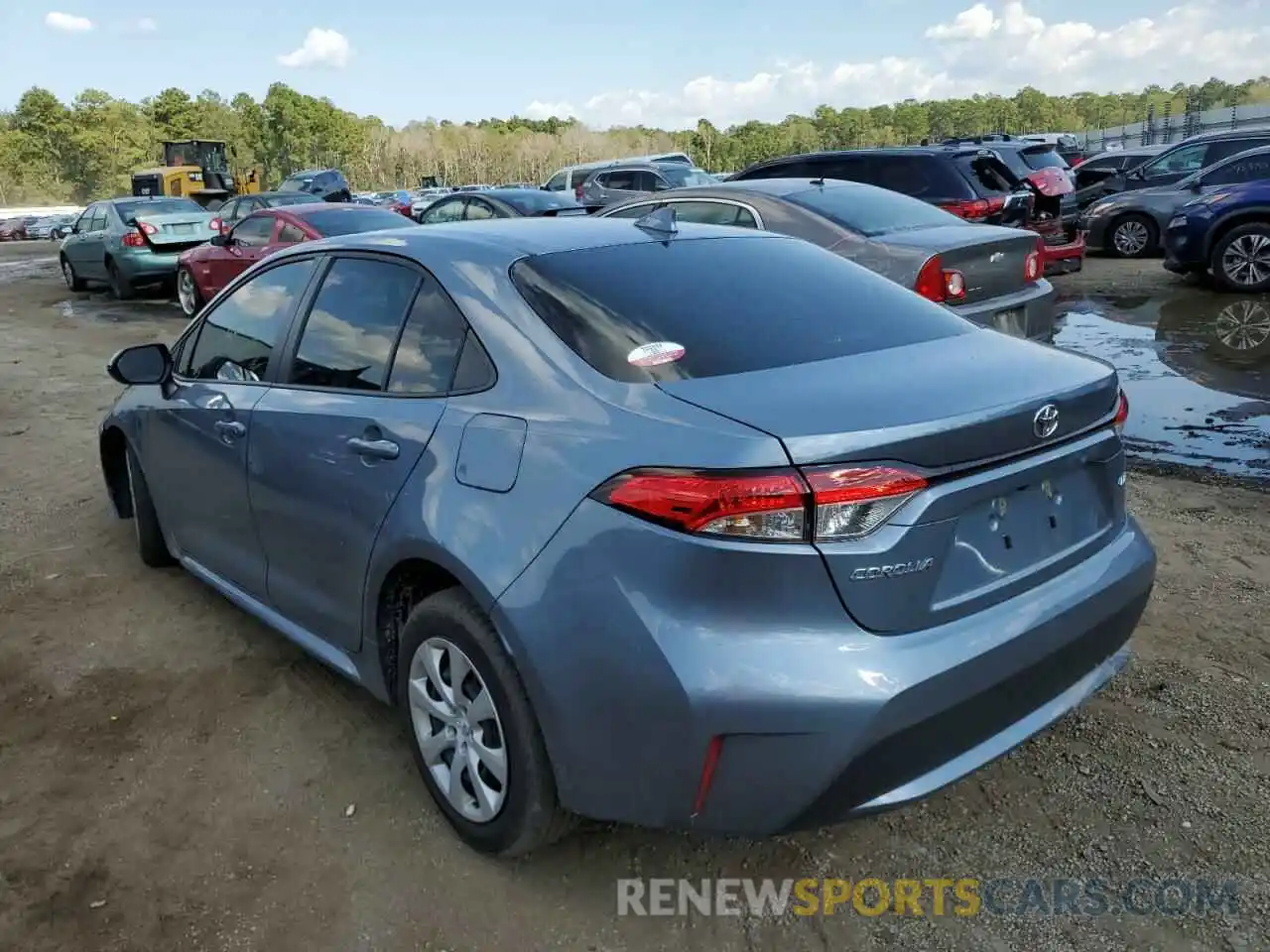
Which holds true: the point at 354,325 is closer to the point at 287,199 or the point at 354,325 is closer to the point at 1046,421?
the point at 1046,421

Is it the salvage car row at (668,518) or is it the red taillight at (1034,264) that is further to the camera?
the red taillight at (1034,264)

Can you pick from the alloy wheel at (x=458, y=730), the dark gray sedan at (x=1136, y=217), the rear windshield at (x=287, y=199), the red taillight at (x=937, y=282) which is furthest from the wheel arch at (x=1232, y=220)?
the rear windshield at (x=287, y=199)

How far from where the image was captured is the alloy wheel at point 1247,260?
11.1m

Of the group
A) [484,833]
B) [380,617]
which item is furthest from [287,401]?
[484,833]

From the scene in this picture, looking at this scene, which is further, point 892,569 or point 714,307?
point 714,307

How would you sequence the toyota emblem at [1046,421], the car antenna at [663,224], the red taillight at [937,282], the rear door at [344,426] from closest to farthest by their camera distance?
1. the toyota emblem at [1046,421]
2. the rear door at [344,426]
3. the car antenna at [663,224]
4. the red taillight at [937,282]

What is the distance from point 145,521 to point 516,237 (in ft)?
8.55

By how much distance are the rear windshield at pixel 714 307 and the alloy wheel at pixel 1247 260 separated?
392 inches

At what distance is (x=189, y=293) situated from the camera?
13.8m

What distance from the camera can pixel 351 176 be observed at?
90.4 meters

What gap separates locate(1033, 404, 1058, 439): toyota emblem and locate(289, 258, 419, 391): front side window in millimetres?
1737

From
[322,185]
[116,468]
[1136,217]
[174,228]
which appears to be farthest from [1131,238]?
[322,185]

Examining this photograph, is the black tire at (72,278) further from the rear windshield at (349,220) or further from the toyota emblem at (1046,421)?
the toyota emblem at (1046,421)

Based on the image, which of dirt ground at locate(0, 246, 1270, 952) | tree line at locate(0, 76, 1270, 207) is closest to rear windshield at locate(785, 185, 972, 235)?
dirt ground at locate(0, 246, 1270, 952)
